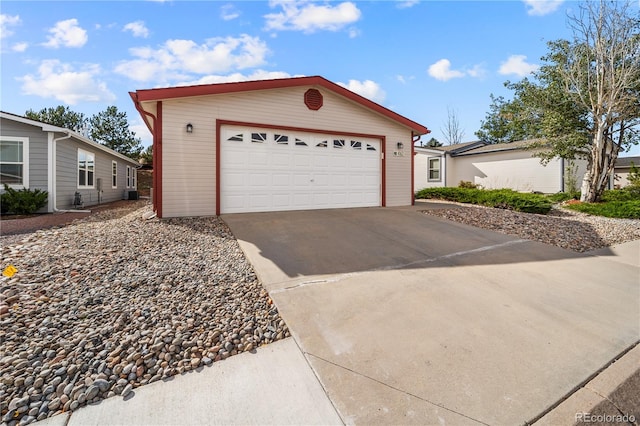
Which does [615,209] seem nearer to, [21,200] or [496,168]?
[496,168]

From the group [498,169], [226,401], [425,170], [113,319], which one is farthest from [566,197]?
[113,319]

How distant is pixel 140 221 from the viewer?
20.7 feet

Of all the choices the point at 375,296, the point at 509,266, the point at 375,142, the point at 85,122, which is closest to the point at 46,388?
the point at 375,296

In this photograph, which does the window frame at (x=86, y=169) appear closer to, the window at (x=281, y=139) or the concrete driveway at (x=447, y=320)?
the window at (x=281, y=139)

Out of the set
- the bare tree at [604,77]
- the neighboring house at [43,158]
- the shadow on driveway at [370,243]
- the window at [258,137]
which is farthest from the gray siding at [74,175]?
the bare tree at [604,77]

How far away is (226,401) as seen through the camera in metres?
1.69

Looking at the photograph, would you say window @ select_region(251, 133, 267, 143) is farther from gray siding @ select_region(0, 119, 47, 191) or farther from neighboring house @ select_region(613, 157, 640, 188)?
A: neighboring house @ select_region(613, 157, 640, 188)

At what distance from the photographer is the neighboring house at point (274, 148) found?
22.4 ft

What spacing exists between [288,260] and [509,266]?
3133 mm

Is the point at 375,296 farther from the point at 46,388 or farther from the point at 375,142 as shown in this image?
the point at 375,142

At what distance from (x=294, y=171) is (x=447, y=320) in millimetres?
6189

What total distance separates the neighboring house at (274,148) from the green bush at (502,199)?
2.91 m

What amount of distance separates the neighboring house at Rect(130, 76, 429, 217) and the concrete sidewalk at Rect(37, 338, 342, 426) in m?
5.73

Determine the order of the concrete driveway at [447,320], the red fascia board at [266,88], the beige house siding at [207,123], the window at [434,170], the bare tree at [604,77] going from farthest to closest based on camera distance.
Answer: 1. the window at [434,170]
2. the bare tree at [604,77]
3. the beige house siding at [207,123]
4. the red fascia board at [266,88]
5. the concrete driveway at [447,320]
